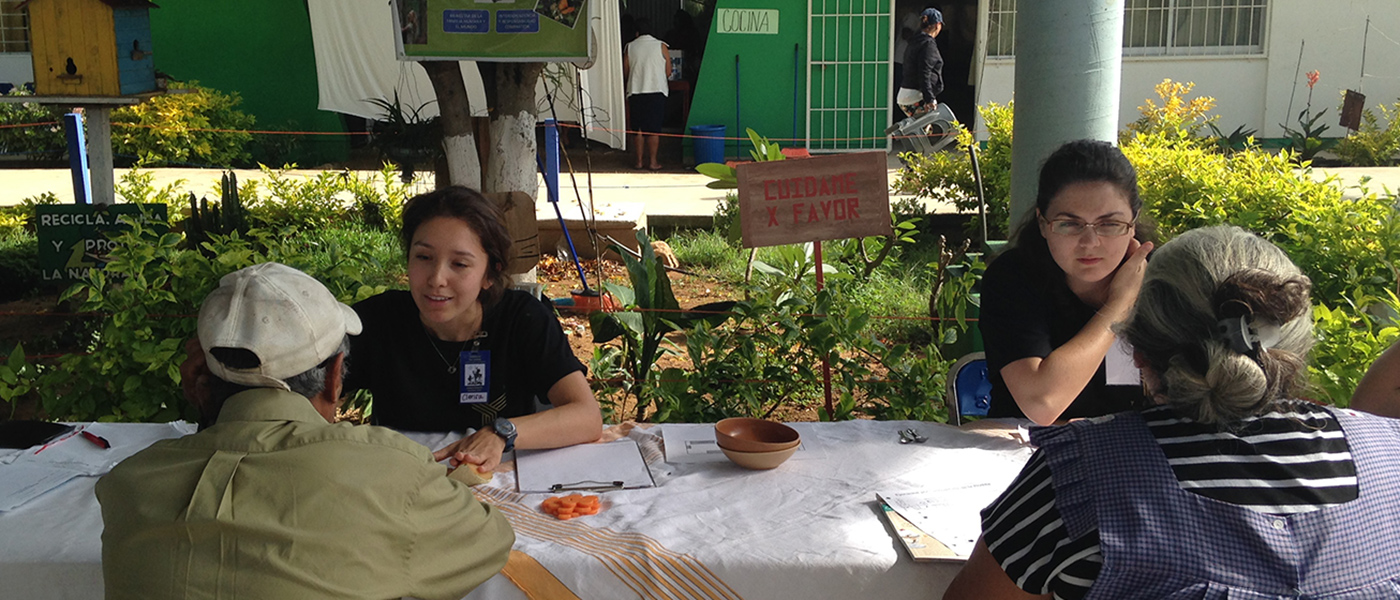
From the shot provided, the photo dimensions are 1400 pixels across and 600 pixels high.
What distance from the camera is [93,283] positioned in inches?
123

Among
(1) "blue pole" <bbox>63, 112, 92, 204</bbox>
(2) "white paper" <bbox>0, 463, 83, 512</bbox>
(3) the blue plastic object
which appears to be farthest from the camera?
(1) "blue pole" <bbox>63, 112, 92, 204</bbox>

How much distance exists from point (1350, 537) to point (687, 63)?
10.5m

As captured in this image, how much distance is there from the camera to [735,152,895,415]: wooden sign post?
9.68 ft

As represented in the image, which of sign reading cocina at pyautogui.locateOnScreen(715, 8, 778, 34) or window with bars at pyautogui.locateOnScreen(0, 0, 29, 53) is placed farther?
window with bars at pyautogui.locateOnScreen(0, 0, 29, 53)

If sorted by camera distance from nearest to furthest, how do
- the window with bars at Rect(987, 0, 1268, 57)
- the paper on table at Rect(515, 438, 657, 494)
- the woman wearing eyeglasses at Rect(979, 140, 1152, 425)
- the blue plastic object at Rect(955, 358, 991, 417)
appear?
the paper on table at Rect(515, 438, 657, 494) → the woman wearing eyeglasses at Rect(979, 140, 1152, 425) → the blue plastic object at Rect(955, 358, 991, 417) → the window with bars at Rect(987, 0, 1268, 57)

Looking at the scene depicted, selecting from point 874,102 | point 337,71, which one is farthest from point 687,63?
point 337,71

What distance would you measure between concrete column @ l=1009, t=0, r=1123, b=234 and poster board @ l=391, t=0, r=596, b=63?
148cm

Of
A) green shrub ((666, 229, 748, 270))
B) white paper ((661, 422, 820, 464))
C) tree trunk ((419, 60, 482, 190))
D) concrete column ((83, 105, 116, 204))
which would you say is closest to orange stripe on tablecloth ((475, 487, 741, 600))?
white paper ((661, 422, 820, 464))

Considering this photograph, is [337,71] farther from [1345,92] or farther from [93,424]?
[1345,92]

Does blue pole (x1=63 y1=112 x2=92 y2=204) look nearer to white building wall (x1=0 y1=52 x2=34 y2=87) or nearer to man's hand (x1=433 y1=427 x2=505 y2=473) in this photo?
man's hand (x1=433 y1=427 x2=505 y2=473)

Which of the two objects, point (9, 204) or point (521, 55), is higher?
point (521, 55)

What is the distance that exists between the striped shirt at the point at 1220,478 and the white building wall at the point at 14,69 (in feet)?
40.4

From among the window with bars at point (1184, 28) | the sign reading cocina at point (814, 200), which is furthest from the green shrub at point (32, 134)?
the sign reading cocina at point (814, 200)

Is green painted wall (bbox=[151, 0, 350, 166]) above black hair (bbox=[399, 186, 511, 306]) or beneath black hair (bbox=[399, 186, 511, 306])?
above
